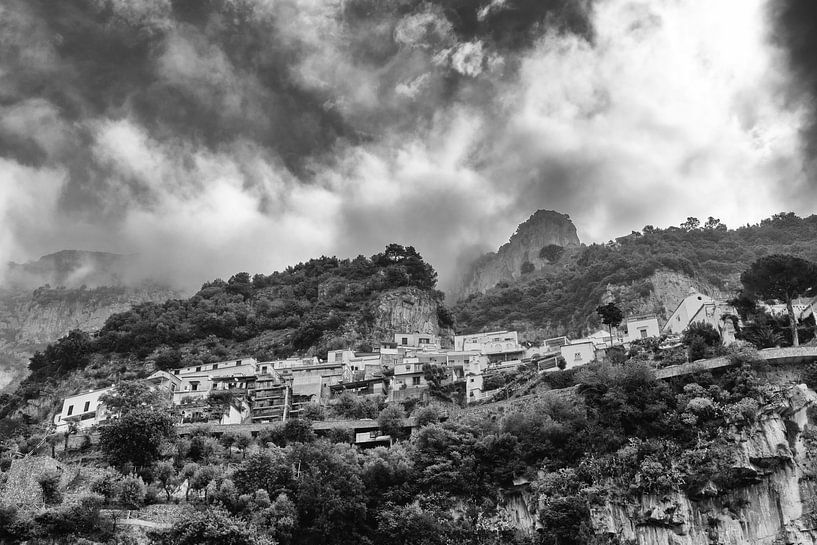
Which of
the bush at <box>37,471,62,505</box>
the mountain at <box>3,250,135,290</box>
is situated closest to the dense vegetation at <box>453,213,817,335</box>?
the bush at <box>37,471,62,505</box>

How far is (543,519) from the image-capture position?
3306cm

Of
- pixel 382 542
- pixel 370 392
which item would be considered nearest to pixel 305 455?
pixel 382 542

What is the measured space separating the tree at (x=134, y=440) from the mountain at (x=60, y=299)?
204 feet

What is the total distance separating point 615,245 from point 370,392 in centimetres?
4918

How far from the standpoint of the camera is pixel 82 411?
56.0 meters

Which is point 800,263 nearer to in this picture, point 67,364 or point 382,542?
point 382,542

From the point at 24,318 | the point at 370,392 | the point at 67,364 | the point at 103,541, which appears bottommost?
the point at 103,541

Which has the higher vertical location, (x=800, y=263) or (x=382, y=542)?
(x=800, y=263)

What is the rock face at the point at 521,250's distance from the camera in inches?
4584

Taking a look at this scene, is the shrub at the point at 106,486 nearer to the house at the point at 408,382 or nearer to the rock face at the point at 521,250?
the house at the point at 408,382

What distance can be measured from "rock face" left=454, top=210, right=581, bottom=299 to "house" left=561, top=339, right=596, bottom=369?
59718mm

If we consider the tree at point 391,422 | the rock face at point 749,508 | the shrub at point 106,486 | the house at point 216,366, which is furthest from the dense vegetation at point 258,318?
the rock face at point 749,508

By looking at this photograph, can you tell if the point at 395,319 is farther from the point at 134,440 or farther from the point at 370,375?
the point at 134,440

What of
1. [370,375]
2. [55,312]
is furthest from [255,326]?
[55,312]
